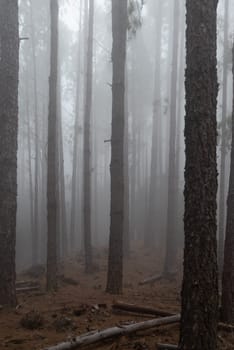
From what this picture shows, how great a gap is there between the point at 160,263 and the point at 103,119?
2092cm

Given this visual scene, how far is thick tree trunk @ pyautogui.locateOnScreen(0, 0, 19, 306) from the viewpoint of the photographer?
7801 millimetres

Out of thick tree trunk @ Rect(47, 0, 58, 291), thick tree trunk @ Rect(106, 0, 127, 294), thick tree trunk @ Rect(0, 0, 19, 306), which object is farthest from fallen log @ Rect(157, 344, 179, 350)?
thick tree trunk @ Rect(47, 0, 58, 291)

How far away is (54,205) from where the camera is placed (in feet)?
37.6

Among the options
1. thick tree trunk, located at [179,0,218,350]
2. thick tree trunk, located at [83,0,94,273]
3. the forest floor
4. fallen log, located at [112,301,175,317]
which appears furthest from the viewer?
thick tree trunk, located at [83,0,94,273]

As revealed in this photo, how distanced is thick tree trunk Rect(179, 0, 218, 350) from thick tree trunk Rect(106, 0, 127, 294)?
16.5 ft

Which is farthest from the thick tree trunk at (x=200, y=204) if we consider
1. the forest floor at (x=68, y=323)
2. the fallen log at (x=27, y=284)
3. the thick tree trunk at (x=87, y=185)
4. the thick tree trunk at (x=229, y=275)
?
the thick tree trunk at (x=87, y=185)

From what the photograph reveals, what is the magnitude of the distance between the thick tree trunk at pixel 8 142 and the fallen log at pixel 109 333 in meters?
2.60

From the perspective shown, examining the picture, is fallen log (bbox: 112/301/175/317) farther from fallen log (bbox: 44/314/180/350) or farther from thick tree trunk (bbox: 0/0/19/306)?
thick tree trunk (bbox: 0/0/19/306)

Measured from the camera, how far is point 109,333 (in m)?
5.77

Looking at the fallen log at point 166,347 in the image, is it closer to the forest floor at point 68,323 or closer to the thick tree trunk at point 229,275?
the forest floor at point 68,323

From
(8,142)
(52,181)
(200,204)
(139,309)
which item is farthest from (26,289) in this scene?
(200,204)

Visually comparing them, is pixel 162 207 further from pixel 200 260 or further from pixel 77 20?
pixel 200 260

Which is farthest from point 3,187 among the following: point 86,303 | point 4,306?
point 86,303

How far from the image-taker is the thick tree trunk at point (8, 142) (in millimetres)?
7801
